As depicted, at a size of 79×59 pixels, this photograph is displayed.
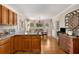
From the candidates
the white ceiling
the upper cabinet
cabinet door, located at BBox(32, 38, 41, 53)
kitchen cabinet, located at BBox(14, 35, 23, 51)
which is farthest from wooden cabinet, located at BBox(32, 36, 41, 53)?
the white ceiling

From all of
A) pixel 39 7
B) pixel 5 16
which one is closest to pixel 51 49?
pixel 39 7

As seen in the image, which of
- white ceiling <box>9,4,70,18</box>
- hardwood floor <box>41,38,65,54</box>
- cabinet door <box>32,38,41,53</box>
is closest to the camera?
cabinet door <box>32,38,41,53</box>

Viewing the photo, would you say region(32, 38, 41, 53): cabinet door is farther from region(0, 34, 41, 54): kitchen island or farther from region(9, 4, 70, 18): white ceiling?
region(9, 4, 70, 18): white ceiling

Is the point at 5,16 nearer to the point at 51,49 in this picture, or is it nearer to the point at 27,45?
the point at 27,45

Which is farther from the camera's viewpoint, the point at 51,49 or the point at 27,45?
the point at 51,49

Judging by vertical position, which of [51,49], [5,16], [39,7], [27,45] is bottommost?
[51,49]

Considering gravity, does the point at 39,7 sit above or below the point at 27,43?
above

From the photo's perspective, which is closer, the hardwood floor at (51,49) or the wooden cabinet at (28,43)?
the wooden cabinet at (28,43)

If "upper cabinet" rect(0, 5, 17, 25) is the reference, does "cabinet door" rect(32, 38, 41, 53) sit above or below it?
below

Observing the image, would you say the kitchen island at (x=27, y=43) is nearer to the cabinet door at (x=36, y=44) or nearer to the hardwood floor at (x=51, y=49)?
the cabinet door at (x=36, y=44)

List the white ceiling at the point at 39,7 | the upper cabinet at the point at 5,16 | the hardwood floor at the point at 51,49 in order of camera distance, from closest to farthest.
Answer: the upper cabinet at the point at 5,16
the hardwood floor at the point at 51,49
the white ceiling at the point at 39,7

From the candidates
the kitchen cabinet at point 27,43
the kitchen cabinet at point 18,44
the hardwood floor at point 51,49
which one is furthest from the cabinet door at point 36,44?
the kitchen cabinet at point 18,44

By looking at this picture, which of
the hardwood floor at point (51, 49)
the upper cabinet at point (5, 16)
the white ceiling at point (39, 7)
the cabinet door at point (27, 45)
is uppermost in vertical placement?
the white ceiling at point (39, 7)
